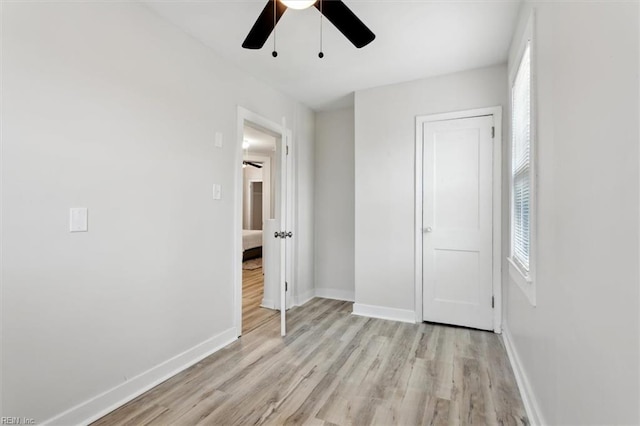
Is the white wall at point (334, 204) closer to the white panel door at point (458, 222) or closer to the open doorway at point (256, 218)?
the open doorway at point (256, 218)

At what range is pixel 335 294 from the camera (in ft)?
13.2

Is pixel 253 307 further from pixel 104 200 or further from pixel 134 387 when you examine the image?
pixel 104 200

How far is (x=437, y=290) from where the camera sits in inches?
121

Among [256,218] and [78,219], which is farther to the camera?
[256,218]

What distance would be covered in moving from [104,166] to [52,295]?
723mm

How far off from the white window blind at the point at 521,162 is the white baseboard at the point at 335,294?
201cm

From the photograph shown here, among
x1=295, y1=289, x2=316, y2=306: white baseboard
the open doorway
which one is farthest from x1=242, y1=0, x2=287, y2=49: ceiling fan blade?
x1=295, y1=289, x2=316, y2=306: white baseboard

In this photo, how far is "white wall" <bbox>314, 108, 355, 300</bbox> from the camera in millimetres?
3949

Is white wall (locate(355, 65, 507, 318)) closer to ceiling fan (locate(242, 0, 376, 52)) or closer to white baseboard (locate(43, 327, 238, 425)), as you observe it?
ceiling fan (locate(242, 0, 376, 52))

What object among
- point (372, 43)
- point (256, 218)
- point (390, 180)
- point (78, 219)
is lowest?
point (256, 218)

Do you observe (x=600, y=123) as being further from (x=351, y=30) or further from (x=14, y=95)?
(x=14, y=95)

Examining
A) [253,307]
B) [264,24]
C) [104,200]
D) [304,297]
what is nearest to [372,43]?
[264,24]

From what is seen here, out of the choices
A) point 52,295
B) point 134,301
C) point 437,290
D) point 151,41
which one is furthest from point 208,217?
point 437,290

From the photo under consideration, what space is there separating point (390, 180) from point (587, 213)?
228cm
